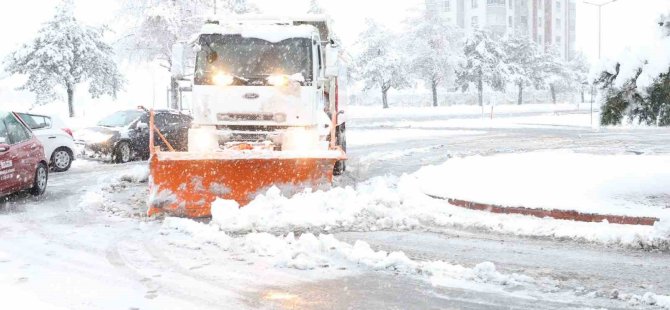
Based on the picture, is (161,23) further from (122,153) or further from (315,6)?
(122,153)

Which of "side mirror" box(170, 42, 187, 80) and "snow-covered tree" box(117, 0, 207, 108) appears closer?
"side mirror" box(170, 42, 187, 80)

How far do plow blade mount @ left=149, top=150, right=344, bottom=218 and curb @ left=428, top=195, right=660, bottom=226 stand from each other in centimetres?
184

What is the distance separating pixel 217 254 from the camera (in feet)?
22.6

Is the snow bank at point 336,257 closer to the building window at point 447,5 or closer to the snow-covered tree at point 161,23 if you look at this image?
the snow-covered tree at point 161,23

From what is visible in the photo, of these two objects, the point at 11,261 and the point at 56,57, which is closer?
the point at 11,261

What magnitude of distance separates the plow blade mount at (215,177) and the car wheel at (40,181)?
3.27 m

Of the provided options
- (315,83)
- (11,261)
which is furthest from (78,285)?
(315,83)

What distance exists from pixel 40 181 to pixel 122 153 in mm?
6257

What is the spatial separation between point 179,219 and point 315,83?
12.1ft

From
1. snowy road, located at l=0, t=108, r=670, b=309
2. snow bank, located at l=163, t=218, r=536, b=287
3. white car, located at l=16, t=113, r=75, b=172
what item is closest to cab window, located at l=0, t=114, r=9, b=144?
snowy road, located at l=0, t=108, r=670, b=309

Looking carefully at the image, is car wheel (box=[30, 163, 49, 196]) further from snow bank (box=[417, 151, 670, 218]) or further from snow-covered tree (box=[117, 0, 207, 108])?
snow-covered tree (box=[117, 0, 207, 108])

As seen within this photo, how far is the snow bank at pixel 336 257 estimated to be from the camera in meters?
5.93

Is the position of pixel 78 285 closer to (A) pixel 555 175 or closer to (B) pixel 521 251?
(B) pixel 521 251

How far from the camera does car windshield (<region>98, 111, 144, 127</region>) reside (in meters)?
18.4
